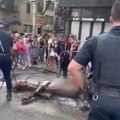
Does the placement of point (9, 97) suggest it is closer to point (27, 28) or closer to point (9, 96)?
point (9, 96)

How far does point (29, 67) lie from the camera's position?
49.6ft

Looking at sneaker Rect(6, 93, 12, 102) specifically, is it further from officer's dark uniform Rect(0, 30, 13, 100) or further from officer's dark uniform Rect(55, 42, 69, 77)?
officer's dark uniform Rect(55, 42, 69, 77)

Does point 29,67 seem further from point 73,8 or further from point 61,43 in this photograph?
point 73,8

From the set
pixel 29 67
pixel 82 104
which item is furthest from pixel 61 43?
pixel 82 104

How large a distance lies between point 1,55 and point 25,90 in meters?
1.41

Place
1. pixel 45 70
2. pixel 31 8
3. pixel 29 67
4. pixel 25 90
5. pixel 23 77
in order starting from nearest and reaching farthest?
pixel 25 90 < pixel 23 77 < pixel 45 70 < pixel 29 67 < pixel 31 8

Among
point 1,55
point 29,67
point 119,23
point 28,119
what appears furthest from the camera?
point 29,67

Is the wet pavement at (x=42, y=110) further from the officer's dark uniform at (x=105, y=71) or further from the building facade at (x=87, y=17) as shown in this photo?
the building facade at (x=87, y=17)

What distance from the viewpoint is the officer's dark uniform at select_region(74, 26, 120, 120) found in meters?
3.16

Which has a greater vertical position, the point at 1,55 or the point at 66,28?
the point at 1,55

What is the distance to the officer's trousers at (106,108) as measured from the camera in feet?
10.3

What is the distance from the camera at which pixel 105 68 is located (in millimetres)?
3221

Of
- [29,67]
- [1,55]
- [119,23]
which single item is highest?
[119,23]

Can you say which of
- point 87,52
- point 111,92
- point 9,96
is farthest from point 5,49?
point 111,92
